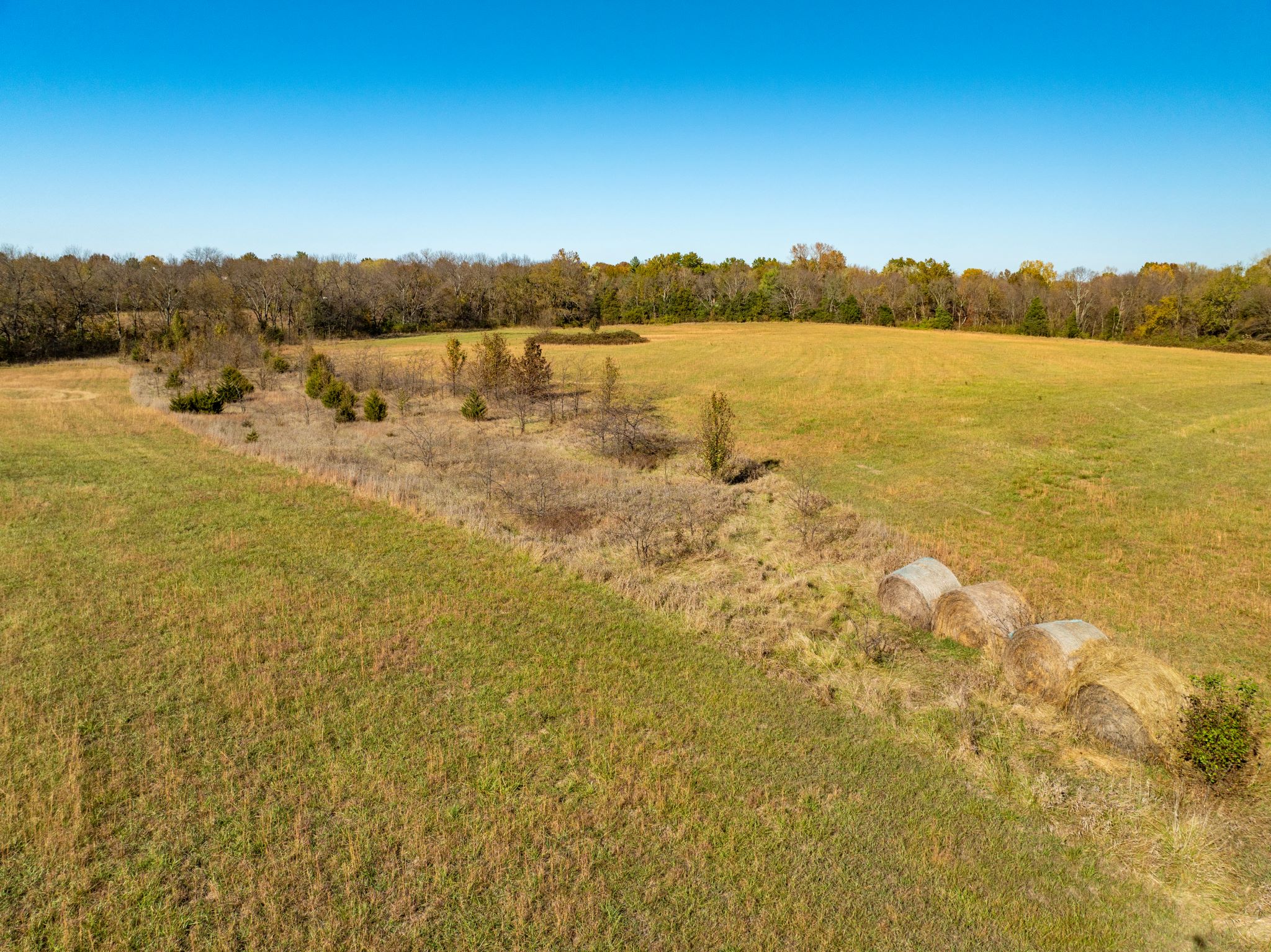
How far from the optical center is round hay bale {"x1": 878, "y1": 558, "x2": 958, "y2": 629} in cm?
1191

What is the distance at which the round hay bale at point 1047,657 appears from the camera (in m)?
9.26

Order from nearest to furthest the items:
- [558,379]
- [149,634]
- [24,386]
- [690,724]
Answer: [690,724] → [149,634] → [24,386] → [558,379]

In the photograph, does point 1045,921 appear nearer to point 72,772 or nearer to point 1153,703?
point 1153,703

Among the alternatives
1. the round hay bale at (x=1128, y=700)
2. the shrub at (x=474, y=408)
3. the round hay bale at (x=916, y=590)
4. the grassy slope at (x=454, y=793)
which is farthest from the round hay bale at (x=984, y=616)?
the shrub at (x=474, y=408)

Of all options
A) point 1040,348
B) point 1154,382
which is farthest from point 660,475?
point 1040,348

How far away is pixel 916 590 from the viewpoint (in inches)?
473

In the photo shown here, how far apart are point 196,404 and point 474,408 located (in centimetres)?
Answer: 1483

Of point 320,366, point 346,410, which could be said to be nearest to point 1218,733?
point 346,410

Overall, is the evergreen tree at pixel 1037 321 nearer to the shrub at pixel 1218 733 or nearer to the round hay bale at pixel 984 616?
the round hay bale at pixel 984 616

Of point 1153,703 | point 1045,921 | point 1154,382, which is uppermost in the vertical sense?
point 1154,382

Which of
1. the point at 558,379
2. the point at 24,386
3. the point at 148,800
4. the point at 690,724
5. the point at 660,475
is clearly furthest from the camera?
the point at 558,379

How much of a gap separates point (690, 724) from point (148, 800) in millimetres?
6560

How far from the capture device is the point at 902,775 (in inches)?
317

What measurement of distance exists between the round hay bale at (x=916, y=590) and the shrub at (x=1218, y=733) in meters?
4.18
